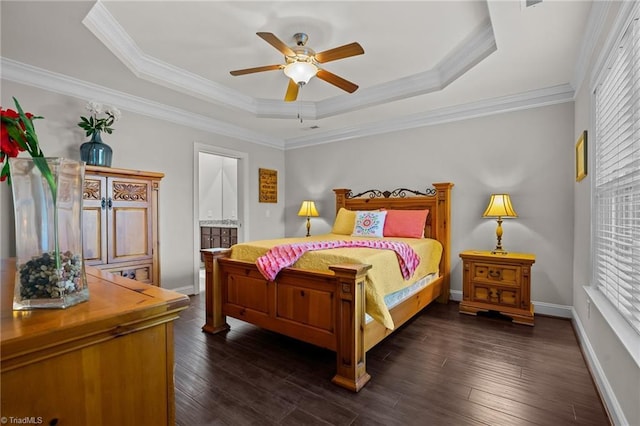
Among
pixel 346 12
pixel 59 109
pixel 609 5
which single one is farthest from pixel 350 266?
pixel 59 109

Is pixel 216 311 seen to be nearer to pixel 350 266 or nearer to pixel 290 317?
pixel 290 317

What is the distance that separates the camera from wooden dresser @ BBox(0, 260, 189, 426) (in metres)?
0.63

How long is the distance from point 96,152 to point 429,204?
3859mm

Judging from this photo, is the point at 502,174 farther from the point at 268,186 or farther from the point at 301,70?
the point at 268,186

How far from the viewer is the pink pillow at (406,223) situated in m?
3.81

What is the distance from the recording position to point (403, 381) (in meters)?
2.09

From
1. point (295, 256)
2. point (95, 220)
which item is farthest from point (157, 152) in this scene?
point (295, 256)

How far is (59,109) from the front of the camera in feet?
10.3

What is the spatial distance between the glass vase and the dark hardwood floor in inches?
A: 50.7

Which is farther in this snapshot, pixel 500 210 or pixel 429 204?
pixel 429 204

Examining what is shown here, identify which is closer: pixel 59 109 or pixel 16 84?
pixel 16 84

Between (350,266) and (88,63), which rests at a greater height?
(88,63)

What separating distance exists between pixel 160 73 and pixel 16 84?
1258 millimetres

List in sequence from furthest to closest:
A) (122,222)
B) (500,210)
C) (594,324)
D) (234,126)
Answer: (234,126), (500,210), (122,222), (594,324)
